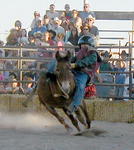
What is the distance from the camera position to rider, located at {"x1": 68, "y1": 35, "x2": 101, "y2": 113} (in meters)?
11.1

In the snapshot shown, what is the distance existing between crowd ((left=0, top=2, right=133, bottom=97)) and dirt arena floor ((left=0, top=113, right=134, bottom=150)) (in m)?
2.02

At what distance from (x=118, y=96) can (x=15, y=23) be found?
421cm

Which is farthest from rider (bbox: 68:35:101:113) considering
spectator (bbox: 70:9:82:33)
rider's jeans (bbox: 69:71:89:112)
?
spectator (bbox: 70:9:82:33)

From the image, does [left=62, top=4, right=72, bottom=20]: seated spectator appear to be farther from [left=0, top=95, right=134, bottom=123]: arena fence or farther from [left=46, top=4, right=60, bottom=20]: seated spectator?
[left=0, top=95, right=134, bottom=123]: arena fence

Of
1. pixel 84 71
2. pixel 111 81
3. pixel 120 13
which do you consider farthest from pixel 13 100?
pixel 120 13

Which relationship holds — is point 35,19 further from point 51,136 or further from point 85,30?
point 51,136

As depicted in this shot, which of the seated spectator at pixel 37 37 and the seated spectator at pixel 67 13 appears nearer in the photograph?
the seated spectator at pixel 37 37

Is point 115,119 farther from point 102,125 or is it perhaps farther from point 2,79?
point 2,79

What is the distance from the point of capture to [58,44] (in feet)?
53.5

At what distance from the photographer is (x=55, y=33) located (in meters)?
16.4

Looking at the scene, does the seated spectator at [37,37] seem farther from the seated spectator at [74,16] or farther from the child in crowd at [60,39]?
the seated spectator at [74,16]

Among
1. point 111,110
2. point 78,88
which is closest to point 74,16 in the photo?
point 111,110

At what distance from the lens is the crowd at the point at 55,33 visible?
15945mm

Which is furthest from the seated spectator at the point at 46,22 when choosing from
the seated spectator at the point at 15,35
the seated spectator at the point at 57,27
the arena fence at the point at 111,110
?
the arena fence at the point at 111,110
